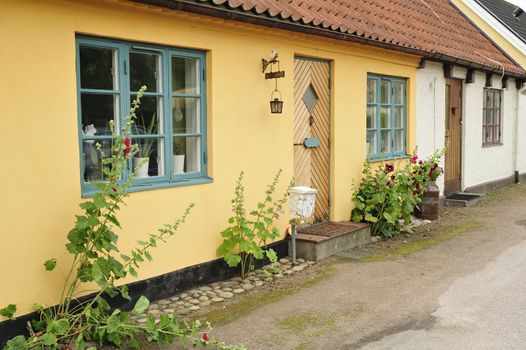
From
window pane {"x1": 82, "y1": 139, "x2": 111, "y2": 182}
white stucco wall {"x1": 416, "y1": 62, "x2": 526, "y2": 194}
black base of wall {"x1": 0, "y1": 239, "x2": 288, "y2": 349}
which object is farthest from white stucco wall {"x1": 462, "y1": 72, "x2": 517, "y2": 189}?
window pane {"x1": 82, "y1": 139, "x2": 111, "y2": 182}

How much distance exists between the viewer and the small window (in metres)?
14.6

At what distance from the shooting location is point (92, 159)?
17.5ft

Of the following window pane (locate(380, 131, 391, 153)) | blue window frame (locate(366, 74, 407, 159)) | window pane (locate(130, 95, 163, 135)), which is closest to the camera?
window pane (locate(130, 95, 163, 135))

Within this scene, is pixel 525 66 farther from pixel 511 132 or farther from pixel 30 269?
pixel 30 269

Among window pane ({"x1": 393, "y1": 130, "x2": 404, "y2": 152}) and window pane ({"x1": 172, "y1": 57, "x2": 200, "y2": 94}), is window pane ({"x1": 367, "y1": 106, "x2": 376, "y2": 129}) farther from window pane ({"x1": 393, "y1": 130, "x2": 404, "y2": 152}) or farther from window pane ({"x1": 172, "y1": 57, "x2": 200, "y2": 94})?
window pane ({"x1": 172, "y1": 57, "x2": 200, "y2": 94})

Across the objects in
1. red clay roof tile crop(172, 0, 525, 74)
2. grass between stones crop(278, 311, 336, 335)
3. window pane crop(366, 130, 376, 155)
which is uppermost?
red clay roof tile crop(172, 0, 525, 74)

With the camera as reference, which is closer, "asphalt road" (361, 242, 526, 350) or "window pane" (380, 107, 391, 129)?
"asphalt road" (361, 242, 526, 350)

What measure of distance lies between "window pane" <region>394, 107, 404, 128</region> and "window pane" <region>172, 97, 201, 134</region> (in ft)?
16.8

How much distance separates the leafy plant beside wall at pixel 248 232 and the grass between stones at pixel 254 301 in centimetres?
49

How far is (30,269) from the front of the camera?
4656 mm

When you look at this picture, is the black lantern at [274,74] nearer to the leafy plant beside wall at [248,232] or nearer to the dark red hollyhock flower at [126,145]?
the leafy plant beside wall at [248,232]

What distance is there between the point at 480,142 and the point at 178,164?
9.99 meters

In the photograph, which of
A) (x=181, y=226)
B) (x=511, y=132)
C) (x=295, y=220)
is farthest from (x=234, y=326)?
(x=511, y=132)

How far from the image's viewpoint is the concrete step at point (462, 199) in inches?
476
